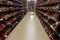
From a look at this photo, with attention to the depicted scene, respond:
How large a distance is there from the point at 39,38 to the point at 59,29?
162 cm

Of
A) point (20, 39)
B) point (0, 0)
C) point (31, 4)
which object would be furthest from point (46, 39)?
point (31, 4)

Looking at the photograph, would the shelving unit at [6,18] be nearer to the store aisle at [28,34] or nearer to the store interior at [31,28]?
the store interior at [31,28]

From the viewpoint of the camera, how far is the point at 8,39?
14.9 ft

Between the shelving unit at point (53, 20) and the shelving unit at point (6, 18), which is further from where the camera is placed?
the shelving unit at point (6, 18)

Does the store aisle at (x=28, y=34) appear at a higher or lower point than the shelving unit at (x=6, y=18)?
lower

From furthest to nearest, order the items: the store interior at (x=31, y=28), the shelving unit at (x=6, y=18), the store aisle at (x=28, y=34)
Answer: the store aisle at (x=28, y=34) → the shelving unit at (x=6, y=18) → the store interior at (x=31, y=28)

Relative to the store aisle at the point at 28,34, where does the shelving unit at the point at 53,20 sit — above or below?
above

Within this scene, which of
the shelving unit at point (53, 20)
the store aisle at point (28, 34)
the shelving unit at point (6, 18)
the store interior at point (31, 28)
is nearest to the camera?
the shelving unit at point (53, 20)

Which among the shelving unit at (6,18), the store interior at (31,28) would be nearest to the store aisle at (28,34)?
the store interior at (31,28)

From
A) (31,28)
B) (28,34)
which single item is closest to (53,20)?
(28,34)

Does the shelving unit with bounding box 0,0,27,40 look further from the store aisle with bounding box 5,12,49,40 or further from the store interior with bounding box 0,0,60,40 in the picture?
the store aisle with bounding box 5,12,49,40

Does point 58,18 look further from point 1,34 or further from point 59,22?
point 1,34

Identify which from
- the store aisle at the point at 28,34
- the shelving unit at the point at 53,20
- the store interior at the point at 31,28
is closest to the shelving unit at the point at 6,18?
the store interior at the point at 31,28

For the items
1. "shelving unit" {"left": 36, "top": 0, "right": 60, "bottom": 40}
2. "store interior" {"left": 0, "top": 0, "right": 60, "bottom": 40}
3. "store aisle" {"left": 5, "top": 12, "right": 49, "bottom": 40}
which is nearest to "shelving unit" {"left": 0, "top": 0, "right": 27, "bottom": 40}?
"store interior" {"left": 0, "top": 0, "right": 60, "bottom": 40}
